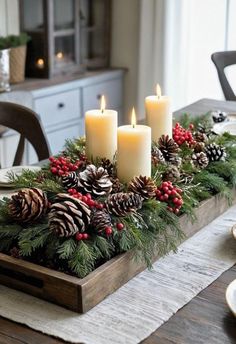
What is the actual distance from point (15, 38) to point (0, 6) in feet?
0.69

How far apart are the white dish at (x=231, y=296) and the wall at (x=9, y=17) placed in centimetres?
271

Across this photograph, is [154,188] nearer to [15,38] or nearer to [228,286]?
[228,286]

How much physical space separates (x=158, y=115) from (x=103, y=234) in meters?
0.46

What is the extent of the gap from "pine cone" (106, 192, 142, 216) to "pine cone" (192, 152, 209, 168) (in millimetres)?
310

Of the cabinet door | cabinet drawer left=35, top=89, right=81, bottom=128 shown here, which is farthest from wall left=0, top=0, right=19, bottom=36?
the cabinet door

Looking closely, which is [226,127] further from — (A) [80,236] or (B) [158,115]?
(A) [80,236]

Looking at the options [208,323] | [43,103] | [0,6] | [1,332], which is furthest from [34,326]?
[0,6]

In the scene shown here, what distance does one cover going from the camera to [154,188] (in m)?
1.25

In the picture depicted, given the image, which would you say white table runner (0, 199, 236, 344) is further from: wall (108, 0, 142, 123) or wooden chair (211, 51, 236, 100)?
wall (108, 0, 142, 123)

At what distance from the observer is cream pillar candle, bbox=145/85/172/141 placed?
1.50m

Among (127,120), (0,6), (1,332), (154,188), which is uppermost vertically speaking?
(0,6)

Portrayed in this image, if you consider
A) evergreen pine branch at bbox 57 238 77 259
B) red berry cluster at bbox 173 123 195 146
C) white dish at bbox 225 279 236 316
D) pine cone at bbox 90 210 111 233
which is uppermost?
red berry cluster at bbox 173 123 195 146

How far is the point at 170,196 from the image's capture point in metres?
1.29

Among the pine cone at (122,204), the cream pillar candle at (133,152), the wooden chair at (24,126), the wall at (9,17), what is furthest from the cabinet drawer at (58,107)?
the pine cone at (122,204)
